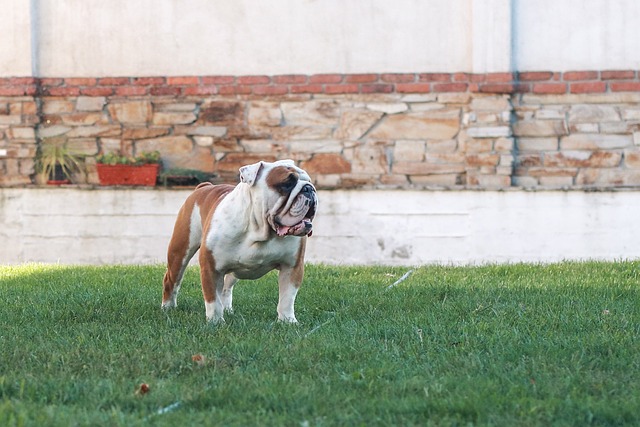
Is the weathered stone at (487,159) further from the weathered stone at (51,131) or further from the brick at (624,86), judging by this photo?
the weathered stone at (51,131)

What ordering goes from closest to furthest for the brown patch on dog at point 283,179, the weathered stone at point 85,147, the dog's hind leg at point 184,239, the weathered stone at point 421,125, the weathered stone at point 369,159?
the brown patch on dog at point 283,179
the dog's hind leg at point 184,239
the weathered stone at point 421,125
the weathered stone at point 369,159
the weathered stone at point 85,147

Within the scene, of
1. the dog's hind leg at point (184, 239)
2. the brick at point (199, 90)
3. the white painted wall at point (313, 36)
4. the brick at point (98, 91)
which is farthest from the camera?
the brick at point (98, 91)

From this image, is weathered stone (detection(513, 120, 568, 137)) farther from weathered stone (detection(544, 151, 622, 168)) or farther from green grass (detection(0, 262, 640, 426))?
green grass (detection(0, 262, 640, 426))

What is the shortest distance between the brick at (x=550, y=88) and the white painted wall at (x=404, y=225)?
1.27 m

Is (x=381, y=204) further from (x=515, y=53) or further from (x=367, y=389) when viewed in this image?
(x=367, y=389)

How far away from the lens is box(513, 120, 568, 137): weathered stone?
1185 centimetres

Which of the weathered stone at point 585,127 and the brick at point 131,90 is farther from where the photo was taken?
the brick at point 131,90

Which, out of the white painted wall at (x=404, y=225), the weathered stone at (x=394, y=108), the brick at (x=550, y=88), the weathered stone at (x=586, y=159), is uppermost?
the brick at (x=550, y=88)

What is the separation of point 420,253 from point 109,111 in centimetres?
417

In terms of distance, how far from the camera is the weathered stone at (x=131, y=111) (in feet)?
40.8

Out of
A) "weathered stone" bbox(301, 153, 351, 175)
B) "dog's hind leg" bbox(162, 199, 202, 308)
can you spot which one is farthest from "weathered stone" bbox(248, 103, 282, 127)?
"dog's hind leg" bbox(162, 199, 202, 308)

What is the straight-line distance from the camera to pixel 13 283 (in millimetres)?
7961

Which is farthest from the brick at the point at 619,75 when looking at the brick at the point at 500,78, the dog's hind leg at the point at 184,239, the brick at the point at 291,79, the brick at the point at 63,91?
the dog's hind leg at the point at 184,239

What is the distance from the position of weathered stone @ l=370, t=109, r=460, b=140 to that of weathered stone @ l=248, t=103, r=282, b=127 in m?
1.20
